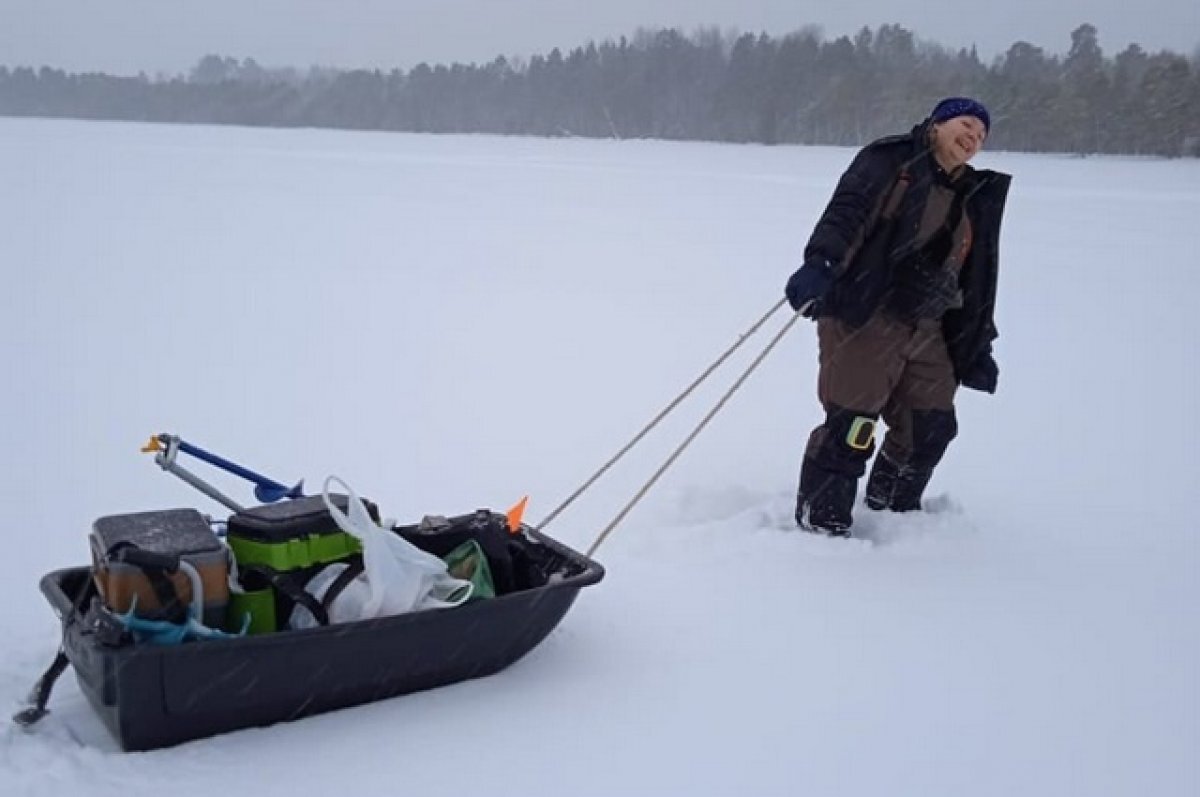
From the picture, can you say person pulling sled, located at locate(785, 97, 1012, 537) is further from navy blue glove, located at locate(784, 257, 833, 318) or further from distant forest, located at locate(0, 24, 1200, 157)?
distant forest, located at locate(0, 24, 1200, 157)

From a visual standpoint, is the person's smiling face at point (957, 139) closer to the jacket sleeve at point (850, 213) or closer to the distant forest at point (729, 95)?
the jacket sleeve at point (850, 213)

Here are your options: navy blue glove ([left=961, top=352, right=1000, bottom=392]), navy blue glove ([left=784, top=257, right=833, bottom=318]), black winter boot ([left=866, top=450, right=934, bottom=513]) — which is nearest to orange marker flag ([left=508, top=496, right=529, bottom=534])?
navy blue glove ([left=784, top=257, right=833, bottom=318])

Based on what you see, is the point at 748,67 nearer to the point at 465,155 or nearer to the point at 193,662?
the point at 465,155

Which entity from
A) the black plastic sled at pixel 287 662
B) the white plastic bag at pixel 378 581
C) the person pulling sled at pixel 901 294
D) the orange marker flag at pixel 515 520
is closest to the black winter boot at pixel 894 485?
the person pulling sled at pixel 901 294

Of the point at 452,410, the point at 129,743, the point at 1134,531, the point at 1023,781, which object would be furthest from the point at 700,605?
the point at 452,410

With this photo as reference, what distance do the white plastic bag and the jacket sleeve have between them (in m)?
1.76

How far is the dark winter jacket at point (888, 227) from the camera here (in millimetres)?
3881

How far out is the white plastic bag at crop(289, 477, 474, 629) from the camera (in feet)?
9.09

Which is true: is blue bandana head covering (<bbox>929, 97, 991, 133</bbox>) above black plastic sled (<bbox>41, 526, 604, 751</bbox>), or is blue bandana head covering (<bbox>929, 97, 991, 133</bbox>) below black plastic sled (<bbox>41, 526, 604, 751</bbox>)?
above

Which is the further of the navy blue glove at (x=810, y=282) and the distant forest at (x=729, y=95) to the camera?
the distant forest at (x=729, y=95)

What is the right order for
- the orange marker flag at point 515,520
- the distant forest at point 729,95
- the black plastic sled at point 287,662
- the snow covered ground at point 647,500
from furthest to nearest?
the distant forest at point 729,95, the orange marker flag at point 515,520, the snow covered ground at point 647,500, the black plastic sled at point 287,662

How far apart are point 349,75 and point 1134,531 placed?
4735 inches

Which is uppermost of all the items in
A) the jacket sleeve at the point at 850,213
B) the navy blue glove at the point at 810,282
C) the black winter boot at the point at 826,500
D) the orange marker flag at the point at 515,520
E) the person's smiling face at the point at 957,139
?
the person's smiling face at the point at 957,139

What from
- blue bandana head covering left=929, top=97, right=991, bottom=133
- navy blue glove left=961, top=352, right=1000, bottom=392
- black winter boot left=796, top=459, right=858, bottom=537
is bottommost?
black winter boot left=796, top=459, right=858, bottom=537
